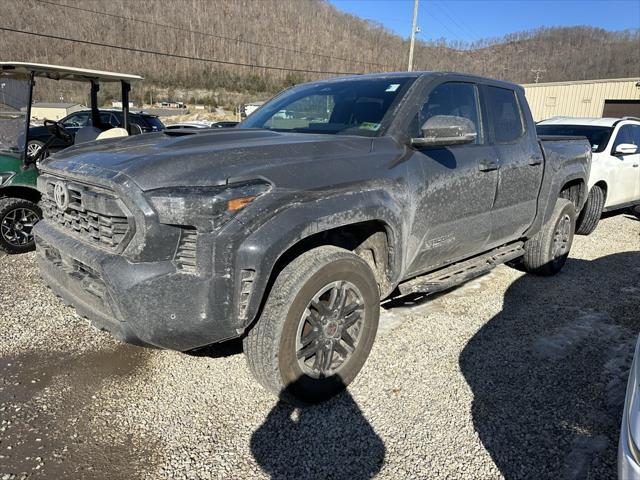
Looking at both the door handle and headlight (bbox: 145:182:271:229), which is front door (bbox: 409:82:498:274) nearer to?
the door handle

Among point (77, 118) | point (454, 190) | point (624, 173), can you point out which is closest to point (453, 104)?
point (454, 190)

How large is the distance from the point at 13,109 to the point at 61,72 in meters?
0.78

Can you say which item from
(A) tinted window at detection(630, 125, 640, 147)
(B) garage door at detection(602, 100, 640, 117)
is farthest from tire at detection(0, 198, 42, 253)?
(B) garage door at detection(602, 100, 640, 117)

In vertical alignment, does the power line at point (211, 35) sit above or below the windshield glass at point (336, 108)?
above

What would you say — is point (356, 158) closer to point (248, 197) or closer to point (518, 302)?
point (248, 197)

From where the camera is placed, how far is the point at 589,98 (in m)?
27.9

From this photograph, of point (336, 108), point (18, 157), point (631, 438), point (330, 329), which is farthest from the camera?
point (18, 157)

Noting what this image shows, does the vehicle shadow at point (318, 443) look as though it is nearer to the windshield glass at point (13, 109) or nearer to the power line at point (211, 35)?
the windshield glass at point (13, 109)

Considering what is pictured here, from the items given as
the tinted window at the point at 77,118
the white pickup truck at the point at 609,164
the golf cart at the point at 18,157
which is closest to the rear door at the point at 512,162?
the white pickup truck at the point at 609,164

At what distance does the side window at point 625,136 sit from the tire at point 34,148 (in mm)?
8299

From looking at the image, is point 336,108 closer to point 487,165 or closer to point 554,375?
point 487,165


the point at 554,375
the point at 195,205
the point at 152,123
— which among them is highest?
the point at 152,123

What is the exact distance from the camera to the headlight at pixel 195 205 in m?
2.21

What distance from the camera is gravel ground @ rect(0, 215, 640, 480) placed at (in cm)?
247
